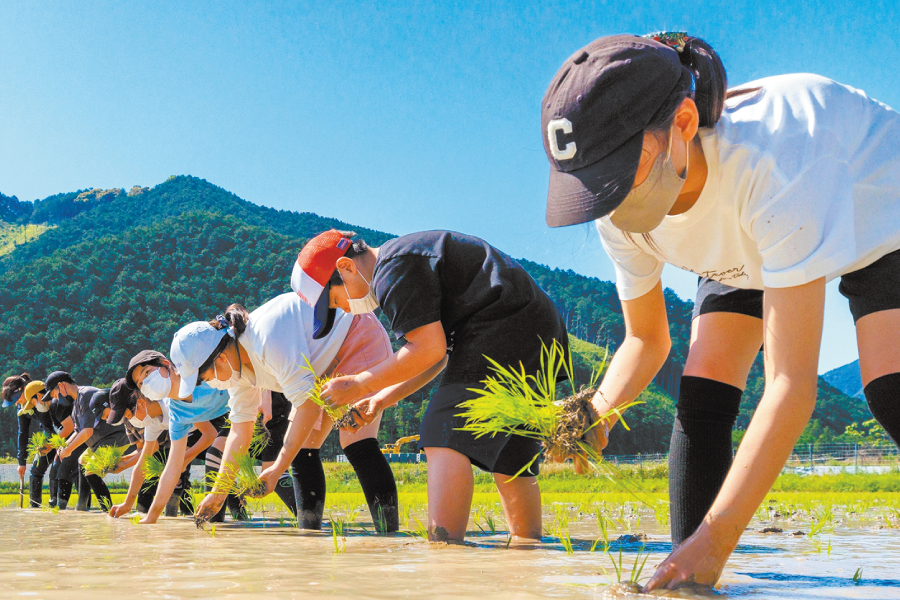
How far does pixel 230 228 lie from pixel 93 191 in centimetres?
4753

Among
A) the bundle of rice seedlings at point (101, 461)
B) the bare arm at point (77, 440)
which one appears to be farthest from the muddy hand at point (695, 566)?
the bare arm at point (77, 440)

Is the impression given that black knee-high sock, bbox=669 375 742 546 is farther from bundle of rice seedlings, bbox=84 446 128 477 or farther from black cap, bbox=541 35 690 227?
bundle of rice seedlings, bbox=84 446 128 477

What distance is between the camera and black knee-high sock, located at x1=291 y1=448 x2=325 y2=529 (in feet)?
15.8

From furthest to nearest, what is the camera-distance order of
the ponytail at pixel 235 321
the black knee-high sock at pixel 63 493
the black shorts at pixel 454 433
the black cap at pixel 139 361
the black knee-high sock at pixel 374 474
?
1. the black knee-high sock at pixel 63 493
2. the black cap at pixel 139 361
3. the ponytail at pixel 235 321
4. the black knee-high sock at pixel 374 474
5. the black shorts at pixel 454 433

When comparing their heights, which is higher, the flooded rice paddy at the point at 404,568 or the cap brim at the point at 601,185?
the cap brim at the point at 601,185

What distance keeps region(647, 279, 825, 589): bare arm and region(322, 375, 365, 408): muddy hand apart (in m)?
1.83

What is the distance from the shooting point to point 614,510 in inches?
249

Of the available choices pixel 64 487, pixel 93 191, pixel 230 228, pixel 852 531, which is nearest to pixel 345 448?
pixel 852 531

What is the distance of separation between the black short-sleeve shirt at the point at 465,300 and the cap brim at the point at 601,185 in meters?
1.42

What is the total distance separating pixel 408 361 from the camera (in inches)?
120

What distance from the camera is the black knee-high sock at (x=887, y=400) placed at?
1.75 meters

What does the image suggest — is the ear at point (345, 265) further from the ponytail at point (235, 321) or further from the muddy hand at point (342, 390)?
the ponytail at point (235, 321)

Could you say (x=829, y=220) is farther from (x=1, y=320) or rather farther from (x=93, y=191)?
(x=93, y=191)

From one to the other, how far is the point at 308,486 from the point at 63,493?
6.36 meters
